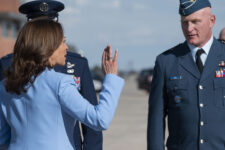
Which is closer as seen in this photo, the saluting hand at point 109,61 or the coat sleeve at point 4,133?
the saluting hand at point 109,61

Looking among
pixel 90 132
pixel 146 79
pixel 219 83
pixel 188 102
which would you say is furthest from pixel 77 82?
pixel 146 79

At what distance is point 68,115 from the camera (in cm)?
259

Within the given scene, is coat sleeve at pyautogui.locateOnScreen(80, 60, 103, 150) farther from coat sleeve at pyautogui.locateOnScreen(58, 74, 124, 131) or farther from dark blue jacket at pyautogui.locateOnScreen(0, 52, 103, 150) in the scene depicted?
coat sleeve at pyautogui.locateOnScreen(58, 74, 124, 131)

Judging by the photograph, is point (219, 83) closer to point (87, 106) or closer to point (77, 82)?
point (77, 82)

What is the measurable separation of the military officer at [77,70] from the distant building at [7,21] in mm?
44243

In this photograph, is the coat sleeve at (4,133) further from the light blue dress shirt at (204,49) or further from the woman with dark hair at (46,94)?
the light blue dress shirt at (204,49)

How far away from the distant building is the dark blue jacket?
44388mm

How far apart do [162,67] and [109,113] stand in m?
1.20

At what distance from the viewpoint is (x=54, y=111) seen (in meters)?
2.54

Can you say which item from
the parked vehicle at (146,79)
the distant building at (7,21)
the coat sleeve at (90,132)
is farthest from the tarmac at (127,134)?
the distant building at (7,21)

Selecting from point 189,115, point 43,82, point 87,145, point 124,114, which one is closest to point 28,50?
point 43,82

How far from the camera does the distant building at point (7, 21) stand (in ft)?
157

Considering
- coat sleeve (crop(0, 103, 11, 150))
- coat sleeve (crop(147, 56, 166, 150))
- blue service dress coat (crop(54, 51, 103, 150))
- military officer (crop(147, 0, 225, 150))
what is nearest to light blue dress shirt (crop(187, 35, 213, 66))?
military officer (crop(147, 0, 225, 150))

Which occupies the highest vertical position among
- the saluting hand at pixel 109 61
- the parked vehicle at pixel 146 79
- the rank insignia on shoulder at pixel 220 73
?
the saluting hand at pixel 109 61
